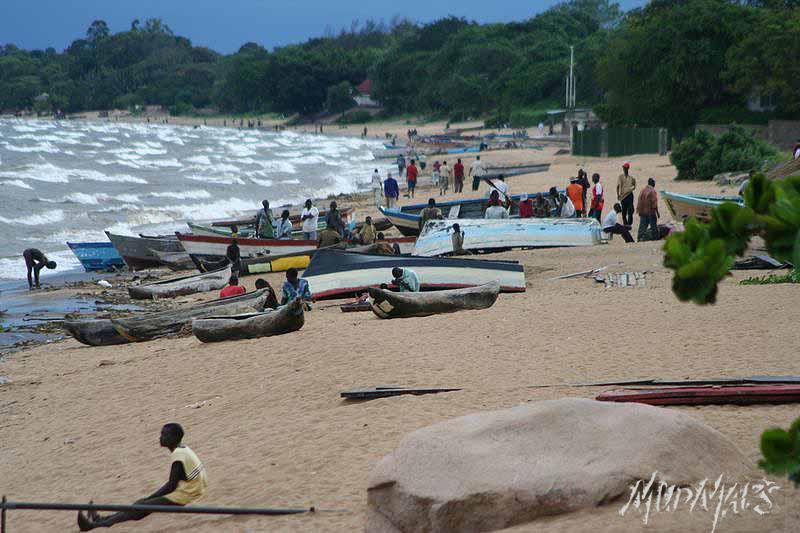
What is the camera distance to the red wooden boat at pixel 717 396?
818 centimetres

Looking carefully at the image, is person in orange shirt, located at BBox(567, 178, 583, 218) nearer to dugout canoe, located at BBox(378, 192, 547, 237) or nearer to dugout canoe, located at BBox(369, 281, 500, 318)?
dugout canoe, located at BBox(378, 192, 547, 237)

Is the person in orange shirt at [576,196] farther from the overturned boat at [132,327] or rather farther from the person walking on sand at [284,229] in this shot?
the overturned boat at [132,327]

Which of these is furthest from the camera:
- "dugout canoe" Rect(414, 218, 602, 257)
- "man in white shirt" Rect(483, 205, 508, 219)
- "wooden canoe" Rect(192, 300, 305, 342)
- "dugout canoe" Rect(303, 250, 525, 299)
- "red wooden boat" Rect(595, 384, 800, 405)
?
"man in white shirt" Rect(483, 205, 508, 219)

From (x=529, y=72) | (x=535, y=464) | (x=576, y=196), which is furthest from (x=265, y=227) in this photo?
(x=529, y=72)

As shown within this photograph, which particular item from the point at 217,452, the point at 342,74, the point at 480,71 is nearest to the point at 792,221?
the point at 217,452

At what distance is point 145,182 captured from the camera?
187 feet

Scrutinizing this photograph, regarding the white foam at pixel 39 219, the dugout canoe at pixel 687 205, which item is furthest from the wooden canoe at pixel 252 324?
the white foam at pixel 39 219

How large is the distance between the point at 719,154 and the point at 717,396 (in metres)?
24.9

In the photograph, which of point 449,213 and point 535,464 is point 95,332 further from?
point 535,464

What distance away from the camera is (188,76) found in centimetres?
19038

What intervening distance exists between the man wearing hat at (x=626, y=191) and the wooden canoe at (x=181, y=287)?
8.52 m

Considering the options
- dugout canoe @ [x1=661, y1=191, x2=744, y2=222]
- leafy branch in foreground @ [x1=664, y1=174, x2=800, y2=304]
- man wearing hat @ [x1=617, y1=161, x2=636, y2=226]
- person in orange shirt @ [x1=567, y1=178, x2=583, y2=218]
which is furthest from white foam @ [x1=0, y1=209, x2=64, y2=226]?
leafy branch in foreground @ [x1=664, y1=174, x2=800, y2=304]

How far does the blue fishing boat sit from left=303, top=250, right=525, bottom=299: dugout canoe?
1065cm

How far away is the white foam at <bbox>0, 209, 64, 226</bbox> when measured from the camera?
38.4 metres
